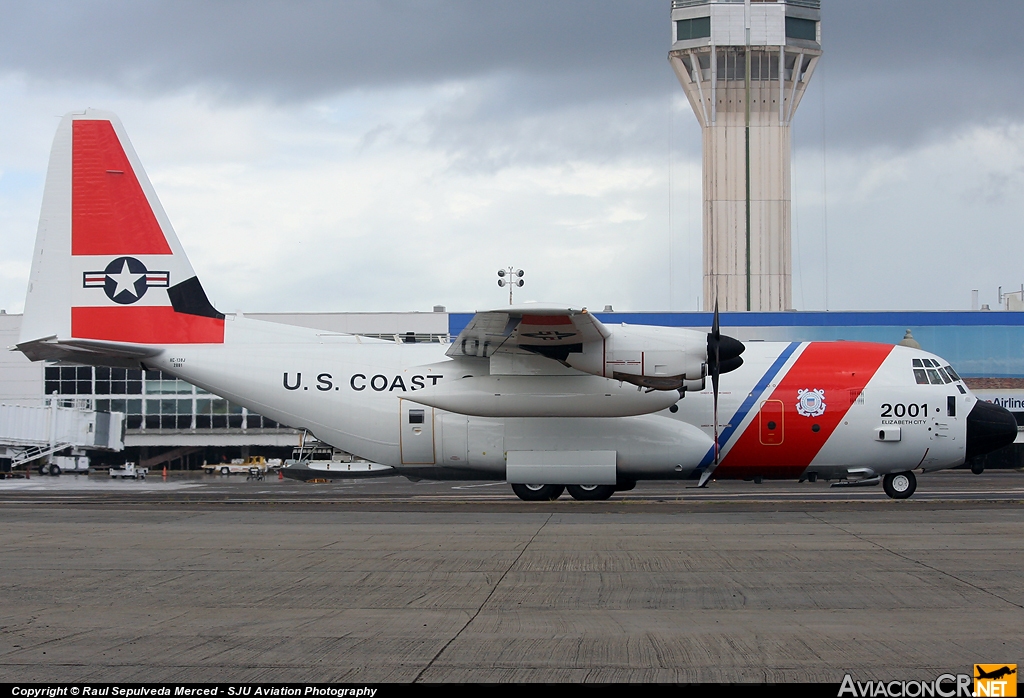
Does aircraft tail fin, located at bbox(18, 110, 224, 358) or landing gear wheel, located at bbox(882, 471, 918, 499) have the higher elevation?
aircraft tail fin, located at bbox(18, 110, 224, 358)

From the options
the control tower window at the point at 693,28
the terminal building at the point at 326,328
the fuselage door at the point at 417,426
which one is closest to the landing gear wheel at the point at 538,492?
the fuselage door at the point at 417,426

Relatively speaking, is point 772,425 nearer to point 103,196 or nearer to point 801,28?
point 103,196

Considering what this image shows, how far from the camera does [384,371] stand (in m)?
24.8

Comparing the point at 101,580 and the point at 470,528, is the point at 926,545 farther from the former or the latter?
the point at 101,580

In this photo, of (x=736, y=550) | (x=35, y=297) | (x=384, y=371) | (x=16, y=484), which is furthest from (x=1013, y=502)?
(x=16, y=484)

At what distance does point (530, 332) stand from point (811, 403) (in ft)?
25.0

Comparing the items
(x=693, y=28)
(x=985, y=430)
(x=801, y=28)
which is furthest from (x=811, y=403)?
(x=801, y=28)

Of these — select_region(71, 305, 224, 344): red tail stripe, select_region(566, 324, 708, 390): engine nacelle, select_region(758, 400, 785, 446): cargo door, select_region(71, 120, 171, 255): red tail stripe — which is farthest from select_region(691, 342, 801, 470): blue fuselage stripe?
select_region(71, 120, 171, 255): red tail stripe

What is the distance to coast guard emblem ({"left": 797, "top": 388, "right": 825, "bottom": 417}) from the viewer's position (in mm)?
23688

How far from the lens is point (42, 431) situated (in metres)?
46.1

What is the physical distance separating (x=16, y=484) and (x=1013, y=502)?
32.4 metres

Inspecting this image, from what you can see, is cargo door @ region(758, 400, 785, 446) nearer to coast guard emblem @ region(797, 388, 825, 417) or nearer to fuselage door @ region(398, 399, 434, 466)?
coast guard emblem @ region(797, 388, 825, 417)

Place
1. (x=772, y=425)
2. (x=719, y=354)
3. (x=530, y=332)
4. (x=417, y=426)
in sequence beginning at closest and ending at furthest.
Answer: (x=530, y=332) → (x=719, y=354) → (x=772, y=425) → (x=417, y=426)

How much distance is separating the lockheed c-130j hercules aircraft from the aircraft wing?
0.22ft
